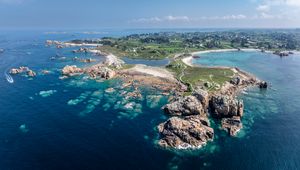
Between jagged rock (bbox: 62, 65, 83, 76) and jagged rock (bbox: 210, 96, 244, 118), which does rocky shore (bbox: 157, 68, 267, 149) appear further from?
jagged rock (bbox: 62, 65, 83, 76)

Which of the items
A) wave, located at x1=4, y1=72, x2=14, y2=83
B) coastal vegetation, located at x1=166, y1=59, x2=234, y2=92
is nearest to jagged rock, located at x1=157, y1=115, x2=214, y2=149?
coastal vegetation, located at x1=166, y1=59, x2=234, y2=92

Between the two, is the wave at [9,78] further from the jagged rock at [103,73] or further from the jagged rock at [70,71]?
the jagged rock at [103,73]

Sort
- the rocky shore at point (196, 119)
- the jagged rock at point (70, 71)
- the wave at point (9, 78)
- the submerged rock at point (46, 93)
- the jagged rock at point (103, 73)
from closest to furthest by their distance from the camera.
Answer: the rocky shore at point (196, 119), the submerged rock at point (46, 93), the wave at point (9, 78), the jagged rock at point (103, 73), the jagged rock at point (70, 71)

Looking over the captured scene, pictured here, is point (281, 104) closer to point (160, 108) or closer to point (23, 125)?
point (160, 108)

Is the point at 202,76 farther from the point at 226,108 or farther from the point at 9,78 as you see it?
the point at 9,78

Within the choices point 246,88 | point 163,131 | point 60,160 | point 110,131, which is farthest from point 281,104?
point 60,160

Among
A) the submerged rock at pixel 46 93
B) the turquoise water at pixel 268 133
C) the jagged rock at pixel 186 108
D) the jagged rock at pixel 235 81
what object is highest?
the jagged rock at pixel 235 81

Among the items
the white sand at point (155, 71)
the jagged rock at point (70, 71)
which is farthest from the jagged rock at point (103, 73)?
the white sand at point (155, 71)
